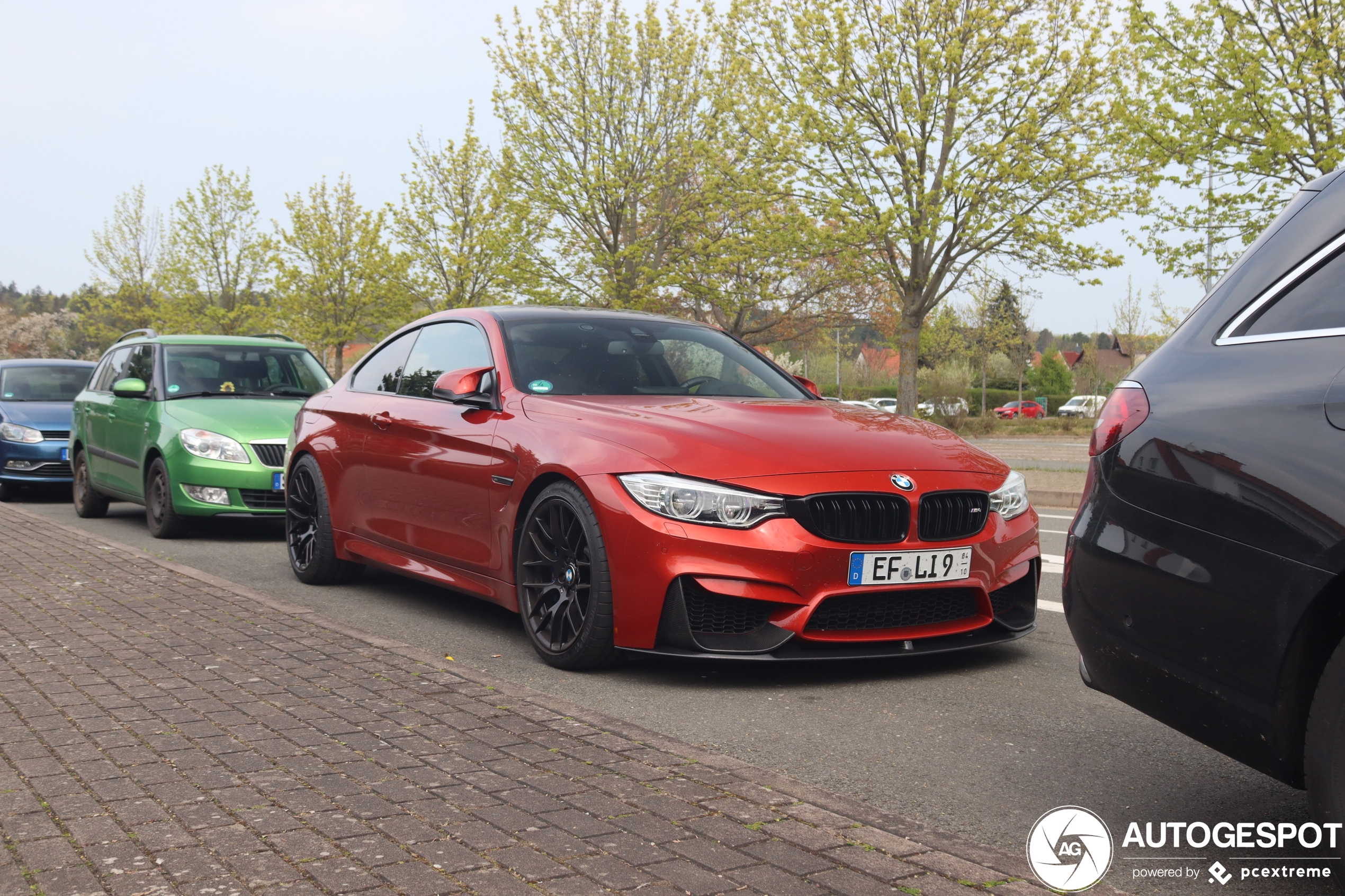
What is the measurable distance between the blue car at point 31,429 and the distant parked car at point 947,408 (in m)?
24.9

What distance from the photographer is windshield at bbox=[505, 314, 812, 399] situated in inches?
227

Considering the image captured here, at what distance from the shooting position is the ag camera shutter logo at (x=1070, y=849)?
285 centimetres

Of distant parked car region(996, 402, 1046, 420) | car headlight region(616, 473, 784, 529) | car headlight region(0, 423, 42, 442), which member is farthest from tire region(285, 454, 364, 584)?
distant parked car region(996, 402, 1046, 420)

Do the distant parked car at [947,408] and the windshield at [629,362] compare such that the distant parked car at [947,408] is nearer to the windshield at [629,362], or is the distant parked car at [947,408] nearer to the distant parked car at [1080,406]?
the distant parked car at [1080,406]

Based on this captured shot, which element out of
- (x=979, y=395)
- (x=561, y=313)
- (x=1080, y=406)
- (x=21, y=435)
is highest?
(x=561, y=313)

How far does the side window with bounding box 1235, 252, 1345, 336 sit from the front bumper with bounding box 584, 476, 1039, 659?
1.91 metres

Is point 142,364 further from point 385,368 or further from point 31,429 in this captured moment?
point 385,368

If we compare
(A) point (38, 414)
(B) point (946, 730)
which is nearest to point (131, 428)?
(A) point (38, 414)

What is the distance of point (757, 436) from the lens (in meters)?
4.85

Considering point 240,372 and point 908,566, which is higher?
point 240,372

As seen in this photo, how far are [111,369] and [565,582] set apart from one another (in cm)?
842

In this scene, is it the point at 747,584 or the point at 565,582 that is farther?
the point at 565,582

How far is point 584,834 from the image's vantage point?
3043 mm

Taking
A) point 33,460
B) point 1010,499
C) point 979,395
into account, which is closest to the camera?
point 1010,499
